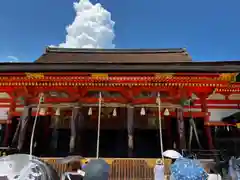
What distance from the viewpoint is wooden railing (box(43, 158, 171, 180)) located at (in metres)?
5.18

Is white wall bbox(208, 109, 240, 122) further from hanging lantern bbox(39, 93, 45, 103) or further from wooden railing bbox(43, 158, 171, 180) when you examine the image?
hanging lantern bbox(39, 93, 45, 103)

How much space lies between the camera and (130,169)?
17.3 ft

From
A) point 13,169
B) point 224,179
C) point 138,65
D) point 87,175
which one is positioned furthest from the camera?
point 138,65

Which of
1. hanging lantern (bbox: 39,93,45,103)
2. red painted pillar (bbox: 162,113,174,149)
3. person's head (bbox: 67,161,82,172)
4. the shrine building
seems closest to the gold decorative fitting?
the shrine building

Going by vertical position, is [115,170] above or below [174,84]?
Answer: below

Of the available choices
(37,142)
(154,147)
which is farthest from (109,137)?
(37,142)

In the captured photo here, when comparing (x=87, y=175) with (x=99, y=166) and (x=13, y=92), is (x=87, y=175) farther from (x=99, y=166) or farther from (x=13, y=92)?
(x=13, y=92)

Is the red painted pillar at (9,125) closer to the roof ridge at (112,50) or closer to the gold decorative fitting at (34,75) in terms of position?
the gold decorative fitting at (34,75)

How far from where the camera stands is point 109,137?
791 cm

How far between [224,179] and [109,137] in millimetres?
4130

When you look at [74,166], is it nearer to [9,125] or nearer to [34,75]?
[34,75]

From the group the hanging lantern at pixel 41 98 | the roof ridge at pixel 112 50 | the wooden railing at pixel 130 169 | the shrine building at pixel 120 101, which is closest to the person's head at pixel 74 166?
the wooden railing at pixel 130 169

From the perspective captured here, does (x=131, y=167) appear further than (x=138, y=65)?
No

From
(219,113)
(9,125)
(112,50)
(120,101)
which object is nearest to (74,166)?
(120,101)
